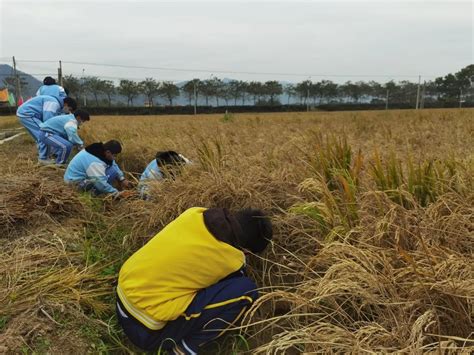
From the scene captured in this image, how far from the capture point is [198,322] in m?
2.19

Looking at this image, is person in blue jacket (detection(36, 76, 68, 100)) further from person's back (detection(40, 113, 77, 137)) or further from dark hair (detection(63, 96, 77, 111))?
person's back (detection(40, 113, 77, 137))

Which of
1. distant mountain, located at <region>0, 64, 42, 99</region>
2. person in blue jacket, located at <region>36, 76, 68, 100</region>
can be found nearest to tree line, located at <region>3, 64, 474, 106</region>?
distant mountain, located at <region>0, 64, 42, 99</region>

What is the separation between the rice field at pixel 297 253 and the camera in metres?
1.68

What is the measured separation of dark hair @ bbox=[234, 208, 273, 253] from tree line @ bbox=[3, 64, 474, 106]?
36332 millimetres

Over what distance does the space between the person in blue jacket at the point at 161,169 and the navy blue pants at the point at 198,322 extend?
1831 mm

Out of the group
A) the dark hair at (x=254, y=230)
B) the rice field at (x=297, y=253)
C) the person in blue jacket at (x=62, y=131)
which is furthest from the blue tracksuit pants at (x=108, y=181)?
the dark hair at (x=254, y=230)

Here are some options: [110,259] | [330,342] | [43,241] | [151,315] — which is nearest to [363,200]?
[330,342]

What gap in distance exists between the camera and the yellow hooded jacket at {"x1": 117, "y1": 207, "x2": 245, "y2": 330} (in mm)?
2117

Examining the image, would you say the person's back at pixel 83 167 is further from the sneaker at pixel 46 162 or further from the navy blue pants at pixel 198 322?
the navy blue pants at pixel 198 322

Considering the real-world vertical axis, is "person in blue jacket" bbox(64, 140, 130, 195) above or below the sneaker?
above

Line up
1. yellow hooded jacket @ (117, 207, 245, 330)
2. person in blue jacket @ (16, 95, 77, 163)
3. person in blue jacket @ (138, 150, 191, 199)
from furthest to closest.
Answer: person in blue jacket @ (16, 95, 77, 163), person in blue jacket @ (138, 150, 191, 199), yellow hooded jacket @ (117, 207, 245, 330)

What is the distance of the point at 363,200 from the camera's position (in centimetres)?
251

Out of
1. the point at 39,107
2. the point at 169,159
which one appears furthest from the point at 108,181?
the point at 39,107

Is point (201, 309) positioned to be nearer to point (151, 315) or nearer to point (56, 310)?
point (151, 315)
